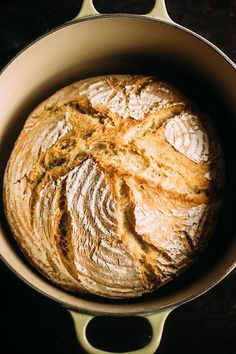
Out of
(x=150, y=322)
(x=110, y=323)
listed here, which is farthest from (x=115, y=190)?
(x=110, y=323)

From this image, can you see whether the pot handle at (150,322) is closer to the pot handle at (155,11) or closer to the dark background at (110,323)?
the dark background at (110,323)

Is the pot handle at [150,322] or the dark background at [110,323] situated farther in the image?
the dark background at [110,323]

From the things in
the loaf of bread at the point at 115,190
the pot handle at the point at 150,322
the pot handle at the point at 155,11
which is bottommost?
the pot handle at the point at 150,322

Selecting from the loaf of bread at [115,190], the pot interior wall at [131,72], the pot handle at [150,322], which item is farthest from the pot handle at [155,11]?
the pot handle at [150,322]

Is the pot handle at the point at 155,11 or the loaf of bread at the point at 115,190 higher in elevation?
the pot handle at the point at 155,11

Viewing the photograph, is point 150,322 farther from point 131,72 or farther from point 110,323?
point 131,72

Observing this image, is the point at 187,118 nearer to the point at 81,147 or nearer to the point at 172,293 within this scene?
the point at 81,147

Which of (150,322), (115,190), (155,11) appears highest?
(155,11)

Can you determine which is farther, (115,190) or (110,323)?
(110,323)
